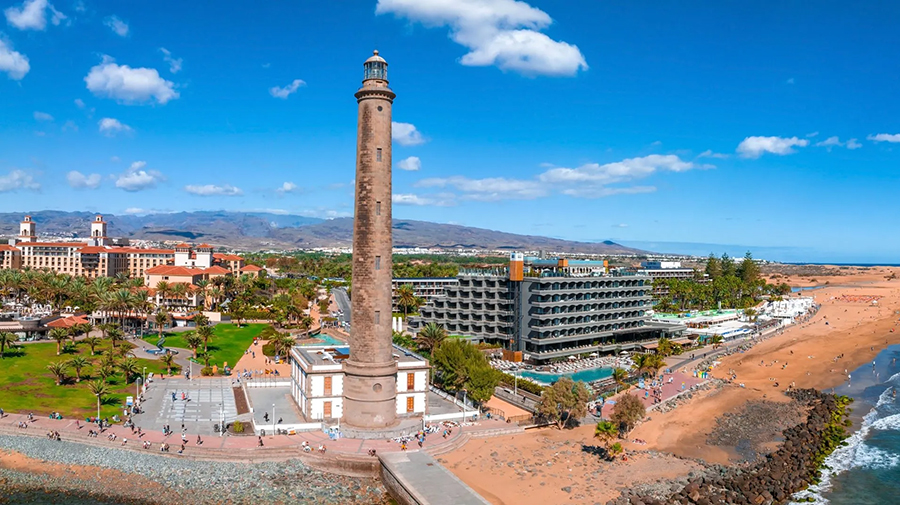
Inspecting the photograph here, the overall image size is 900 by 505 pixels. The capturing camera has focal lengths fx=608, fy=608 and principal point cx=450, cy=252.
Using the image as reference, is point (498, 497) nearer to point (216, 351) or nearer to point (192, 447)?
point (192, 447)

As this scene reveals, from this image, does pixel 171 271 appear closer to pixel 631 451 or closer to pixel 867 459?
pixel 631 451

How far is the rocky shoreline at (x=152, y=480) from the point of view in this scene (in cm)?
3644

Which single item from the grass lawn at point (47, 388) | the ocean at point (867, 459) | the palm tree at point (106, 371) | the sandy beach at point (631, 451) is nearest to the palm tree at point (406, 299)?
the grass lawn at point (47, 388)

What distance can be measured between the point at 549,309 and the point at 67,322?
63387 mm

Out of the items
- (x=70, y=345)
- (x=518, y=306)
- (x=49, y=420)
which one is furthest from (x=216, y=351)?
(x=518, y=306)

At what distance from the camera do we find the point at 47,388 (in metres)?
55.9

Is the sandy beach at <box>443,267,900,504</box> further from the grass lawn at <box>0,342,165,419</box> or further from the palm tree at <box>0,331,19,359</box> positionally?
the palm tree at <box>0,331,19,359</box>

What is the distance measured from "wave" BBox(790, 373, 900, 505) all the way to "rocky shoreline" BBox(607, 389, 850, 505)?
1.73 ft

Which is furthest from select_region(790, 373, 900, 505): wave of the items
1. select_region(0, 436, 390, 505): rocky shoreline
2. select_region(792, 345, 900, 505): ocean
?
select_region(0, 436, 390, 505): rocky shoreline

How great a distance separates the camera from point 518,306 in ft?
277

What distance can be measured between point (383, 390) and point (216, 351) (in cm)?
4512

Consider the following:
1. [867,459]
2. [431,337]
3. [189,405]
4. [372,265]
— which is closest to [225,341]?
[431,337]

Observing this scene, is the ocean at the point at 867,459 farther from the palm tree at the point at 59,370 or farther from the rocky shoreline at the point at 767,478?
the palm tree at the point at 59,370

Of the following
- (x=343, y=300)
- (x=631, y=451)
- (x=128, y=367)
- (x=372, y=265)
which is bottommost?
(x=631, y=451)
